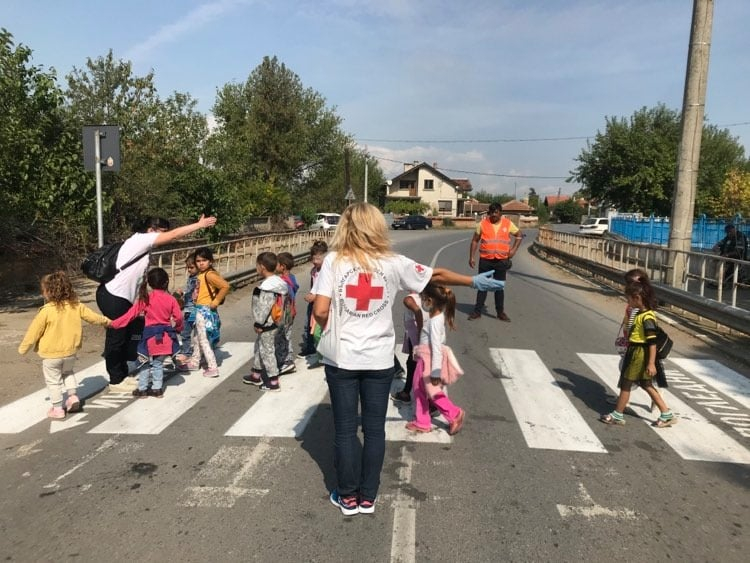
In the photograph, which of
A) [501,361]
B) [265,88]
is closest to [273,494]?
[501,361]

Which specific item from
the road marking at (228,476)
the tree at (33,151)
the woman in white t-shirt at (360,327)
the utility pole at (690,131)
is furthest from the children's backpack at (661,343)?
the tree at (33,151)

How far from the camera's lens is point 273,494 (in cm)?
351

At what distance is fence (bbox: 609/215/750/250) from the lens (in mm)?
22312

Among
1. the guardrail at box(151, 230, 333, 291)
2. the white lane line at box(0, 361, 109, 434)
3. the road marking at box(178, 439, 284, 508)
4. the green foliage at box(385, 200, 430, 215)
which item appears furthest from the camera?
the green foliage at box(385, 200, 430, 215)

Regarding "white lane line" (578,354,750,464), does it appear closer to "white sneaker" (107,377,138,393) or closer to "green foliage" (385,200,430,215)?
"white sneaker" (107,377,138,393)

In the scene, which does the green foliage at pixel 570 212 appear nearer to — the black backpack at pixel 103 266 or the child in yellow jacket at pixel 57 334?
the black backpack at pixel 103 266

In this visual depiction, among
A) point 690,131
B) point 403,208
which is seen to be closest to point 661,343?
point 690,131

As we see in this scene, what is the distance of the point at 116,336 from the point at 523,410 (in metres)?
3.83

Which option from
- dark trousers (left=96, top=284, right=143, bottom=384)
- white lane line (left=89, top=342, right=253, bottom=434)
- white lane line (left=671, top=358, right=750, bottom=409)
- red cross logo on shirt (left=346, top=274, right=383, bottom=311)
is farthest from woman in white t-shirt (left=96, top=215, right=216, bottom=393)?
white lane line (left=671, top=358, right=750, bottom=409)

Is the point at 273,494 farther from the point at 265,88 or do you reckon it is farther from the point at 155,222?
the point at 265,88

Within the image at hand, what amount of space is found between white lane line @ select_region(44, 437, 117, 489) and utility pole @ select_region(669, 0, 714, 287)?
9.97 m

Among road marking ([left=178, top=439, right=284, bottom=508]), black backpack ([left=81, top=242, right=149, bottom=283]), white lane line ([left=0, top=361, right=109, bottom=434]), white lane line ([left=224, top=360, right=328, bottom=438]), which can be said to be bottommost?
white lane line ([left=0, top=361, right=109, bottom=434])

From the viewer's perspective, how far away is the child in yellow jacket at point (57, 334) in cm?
474

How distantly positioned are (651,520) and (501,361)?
361 centimetres
